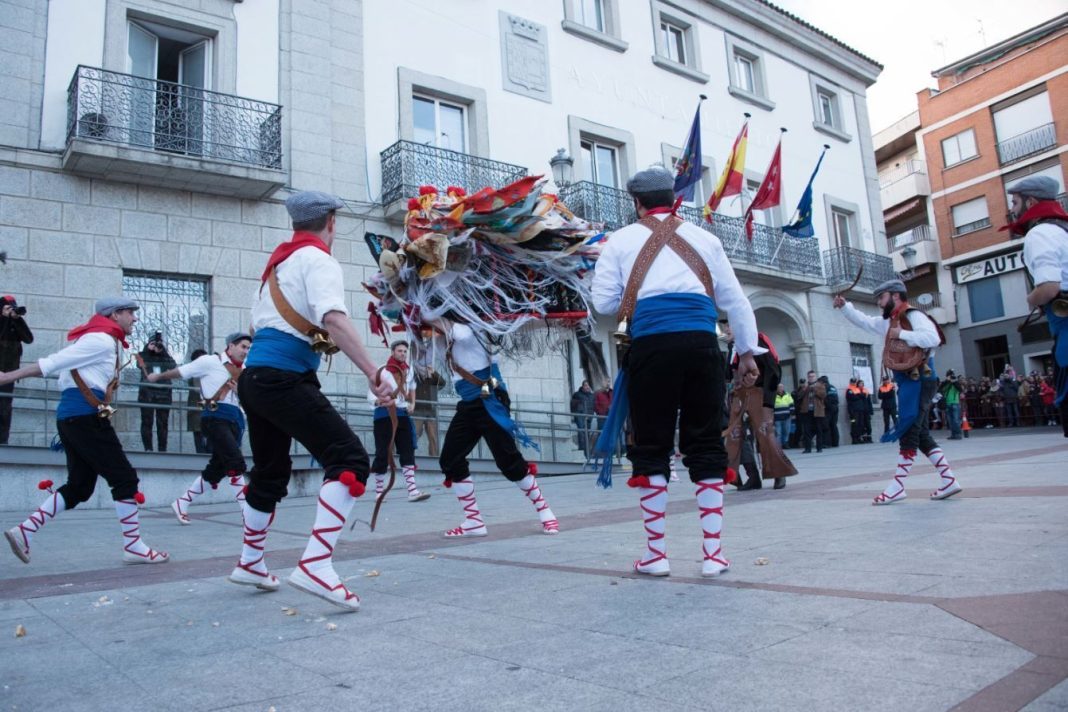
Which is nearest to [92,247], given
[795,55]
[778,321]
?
[778,321]

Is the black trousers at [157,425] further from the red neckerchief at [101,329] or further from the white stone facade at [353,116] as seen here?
the red neckerchief at [101,329]

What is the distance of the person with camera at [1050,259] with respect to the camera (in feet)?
12.8

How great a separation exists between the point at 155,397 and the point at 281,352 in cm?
916

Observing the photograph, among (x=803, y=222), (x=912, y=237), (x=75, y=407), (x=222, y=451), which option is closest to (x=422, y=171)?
(x=803, y=222)

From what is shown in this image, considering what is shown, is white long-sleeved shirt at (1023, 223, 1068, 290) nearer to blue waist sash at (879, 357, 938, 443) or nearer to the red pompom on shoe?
blue waist sash at (879, 357, 938, 443)

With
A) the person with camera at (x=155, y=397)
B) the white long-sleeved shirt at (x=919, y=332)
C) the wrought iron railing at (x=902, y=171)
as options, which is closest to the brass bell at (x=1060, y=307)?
the white long-sleeved shirt at (x=919, y=332)

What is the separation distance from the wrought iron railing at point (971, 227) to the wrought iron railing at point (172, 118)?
29.0m

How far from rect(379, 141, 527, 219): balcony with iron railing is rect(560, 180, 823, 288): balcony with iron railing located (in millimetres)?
2068

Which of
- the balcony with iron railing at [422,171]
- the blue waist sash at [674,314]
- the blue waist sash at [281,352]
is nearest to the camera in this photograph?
the blue waist sash at [281,352]

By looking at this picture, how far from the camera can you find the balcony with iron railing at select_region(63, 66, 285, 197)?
11914 mm

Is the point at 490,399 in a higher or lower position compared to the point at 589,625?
higher

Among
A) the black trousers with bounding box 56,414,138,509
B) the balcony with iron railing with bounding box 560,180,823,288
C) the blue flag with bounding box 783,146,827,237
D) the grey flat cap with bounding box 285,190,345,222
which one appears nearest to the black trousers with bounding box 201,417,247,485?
the black trousers with bounding box 56,414,138,509

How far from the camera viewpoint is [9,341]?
418 inches

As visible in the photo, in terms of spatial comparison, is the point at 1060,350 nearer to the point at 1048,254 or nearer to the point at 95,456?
the point at 1048,254
